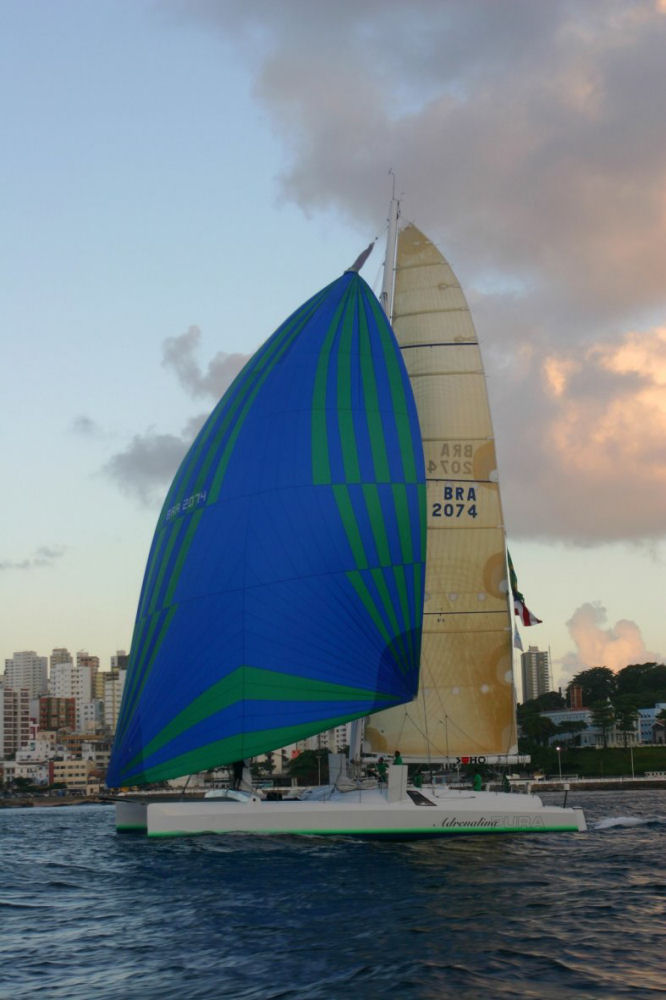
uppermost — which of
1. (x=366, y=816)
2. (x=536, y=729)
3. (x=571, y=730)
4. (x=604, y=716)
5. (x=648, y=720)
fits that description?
(x=604, y=716)

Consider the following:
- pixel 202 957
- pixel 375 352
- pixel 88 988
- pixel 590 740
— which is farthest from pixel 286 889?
pixel 590 740

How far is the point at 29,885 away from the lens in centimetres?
2488

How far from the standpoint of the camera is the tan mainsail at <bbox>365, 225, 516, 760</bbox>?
34000 millimetres

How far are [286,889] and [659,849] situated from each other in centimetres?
1288

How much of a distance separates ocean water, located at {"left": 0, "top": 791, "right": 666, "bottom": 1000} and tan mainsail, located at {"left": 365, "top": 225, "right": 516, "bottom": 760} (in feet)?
17.2

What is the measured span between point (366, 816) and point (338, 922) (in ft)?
34.0

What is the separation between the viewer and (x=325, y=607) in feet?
92.1

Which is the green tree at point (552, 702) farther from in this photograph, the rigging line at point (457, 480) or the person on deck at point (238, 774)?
the person on deck at point (238, 774)

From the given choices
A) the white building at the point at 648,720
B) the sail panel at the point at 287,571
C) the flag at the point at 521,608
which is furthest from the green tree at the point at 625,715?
the sail panel at the point at 287,571

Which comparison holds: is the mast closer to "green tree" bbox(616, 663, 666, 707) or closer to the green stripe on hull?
the green stripe on hull

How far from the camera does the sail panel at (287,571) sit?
27.9 metres

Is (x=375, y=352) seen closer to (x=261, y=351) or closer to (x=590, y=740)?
(x=261, y=351)

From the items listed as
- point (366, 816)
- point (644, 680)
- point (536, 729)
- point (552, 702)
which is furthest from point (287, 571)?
point (552, 702)

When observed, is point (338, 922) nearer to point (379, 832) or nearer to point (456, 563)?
point (379, 832)
